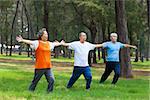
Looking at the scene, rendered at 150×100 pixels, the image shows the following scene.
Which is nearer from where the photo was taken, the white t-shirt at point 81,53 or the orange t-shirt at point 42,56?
the orange t-shirt at point 42,56

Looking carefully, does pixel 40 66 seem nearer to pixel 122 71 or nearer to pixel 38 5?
pixel 122 71

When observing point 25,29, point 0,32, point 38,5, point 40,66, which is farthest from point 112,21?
point 25,29

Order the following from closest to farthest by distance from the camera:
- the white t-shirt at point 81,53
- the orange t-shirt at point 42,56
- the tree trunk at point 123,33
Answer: the orange t-shirt at point 42,56 < the white t-shirt at point 81,53 < the tree trunk at point 123,33

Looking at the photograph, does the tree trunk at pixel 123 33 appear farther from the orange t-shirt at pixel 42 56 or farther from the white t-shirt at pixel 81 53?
the orange t-shirt at pixel 42 56

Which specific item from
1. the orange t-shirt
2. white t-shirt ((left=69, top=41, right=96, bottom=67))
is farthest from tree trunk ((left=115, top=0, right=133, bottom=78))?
the orange t-shirt

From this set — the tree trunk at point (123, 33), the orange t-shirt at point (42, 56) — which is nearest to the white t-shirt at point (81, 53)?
the orange t-shirt at point (42, 56)

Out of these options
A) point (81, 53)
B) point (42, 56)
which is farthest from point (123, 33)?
point (42, 56)

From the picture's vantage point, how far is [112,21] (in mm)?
43938

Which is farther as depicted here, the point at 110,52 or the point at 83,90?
the point at 110,52

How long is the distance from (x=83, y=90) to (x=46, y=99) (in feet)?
13.4

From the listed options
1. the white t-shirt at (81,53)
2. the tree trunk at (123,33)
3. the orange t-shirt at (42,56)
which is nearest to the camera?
the orange t-shirt at (42,56)

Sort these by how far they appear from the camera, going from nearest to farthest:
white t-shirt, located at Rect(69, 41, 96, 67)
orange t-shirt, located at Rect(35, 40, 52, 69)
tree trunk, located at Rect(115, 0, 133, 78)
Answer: orange t-shirt, located at Rect(35, 40, 52, 69), white t-shirt, located at Rect(69, 41, 96, 67), tree trunk, located at Rect(115, 0, 133, 78)

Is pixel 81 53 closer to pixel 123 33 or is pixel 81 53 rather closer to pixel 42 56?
pixel 42 56

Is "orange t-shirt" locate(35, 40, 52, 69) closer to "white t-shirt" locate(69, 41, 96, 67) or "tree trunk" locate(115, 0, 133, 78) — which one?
"white t-shirt" locate(69, 41, 96, 67)
